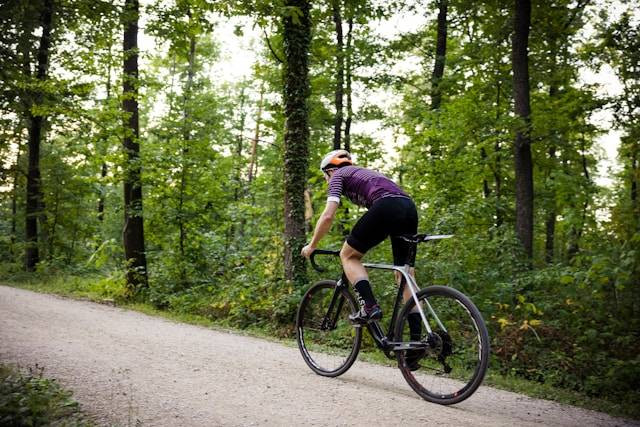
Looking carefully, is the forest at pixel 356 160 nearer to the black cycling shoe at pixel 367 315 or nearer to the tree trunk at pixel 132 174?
the tree trunk at pixel 132 174

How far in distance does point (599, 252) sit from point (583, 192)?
9.29 m

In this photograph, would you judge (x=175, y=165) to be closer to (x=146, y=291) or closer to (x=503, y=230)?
(x=146, y=291)

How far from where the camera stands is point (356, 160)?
64.5ft

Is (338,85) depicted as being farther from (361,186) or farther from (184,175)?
(361,186)

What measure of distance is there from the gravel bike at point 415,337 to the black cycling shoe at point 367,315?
0.08m

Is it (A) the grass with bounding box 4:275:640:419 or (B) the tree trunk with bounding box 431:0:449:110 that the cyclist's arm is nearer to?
(A) the grass with bounding box 4:275:640:419

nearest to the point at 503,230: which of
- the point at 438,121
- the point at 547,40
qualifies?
the point at 438,121

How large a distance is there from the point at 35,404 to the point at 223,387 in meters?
1.54

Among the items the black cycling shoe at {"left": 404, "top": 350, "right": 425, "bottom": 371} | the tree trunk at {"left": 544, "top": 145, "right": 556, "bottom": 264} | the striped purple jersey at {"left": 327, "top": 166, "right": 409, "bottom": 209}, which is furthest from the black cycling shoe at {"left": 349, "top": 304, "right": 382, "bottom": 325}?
the tree trunk at {"left": 544, "top": 145, "right": 556, "bottom": 264}

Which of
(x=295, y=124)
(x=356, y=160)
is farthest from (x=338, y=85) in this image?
(x=295, y=124)

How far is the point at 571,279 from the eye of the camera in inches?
261

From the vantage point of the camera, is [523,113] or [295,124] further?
[523,113]

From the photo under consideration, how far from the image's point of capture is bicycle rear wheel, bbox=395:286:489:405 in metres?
3.91

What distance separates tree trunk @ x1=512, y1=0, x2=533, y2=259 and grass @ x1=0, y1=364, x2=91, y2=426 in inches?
384
